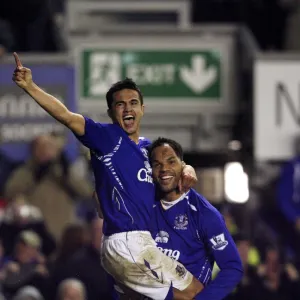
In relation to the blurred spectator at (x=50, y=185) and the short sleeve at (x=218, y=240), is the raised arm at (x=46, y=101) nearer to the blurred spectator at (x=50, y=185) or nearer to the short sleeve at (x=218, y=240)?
the short sleeve at (x=218, y=240)

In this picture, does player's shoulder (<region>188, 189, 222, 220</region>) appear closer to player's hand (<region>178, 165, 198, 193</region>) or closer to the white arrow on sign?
player's hand (<region>178, 165, 198, 193</region>)

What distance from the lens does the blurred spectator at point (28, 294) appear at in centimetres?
1393

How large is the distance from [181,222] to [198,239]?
0.54 ft

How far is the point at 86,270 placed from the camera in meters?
14.5

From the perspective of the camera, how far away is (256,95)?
1700 cm

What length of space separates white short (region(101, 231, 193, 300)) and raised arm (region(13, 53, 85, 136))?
777mm

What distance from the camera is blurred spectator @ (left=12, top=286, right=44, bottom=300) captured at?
13.9 metres

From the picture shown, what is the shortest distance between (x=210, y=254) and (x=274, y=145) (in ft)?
21.9

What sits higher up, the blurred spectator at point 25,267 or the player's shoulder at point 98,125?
the player's shoulder at point 98,125

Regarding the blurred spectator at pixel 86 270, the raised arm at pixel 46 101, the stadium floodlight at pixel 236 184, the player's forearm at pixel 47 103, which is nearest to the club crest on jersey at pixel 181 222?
the raised arm at pixel 46 101

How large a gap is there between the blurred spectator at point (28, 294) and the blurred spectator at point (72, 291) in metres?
0.21

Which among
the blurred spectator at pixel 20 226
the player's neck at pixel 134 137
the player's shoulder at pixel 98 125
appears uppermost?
the player's shoulder at pixel 98 125

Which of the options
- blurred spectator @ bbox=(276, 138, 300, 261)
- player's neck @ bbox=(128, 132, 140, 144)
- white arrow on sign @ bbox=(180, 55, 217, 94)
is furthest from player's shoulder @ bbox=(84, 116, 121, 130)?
white arrow on sign @ bbox=(180, 55, 217, 94)

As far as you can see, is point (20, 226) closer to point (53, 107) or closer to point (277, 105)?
point (277, 105)
